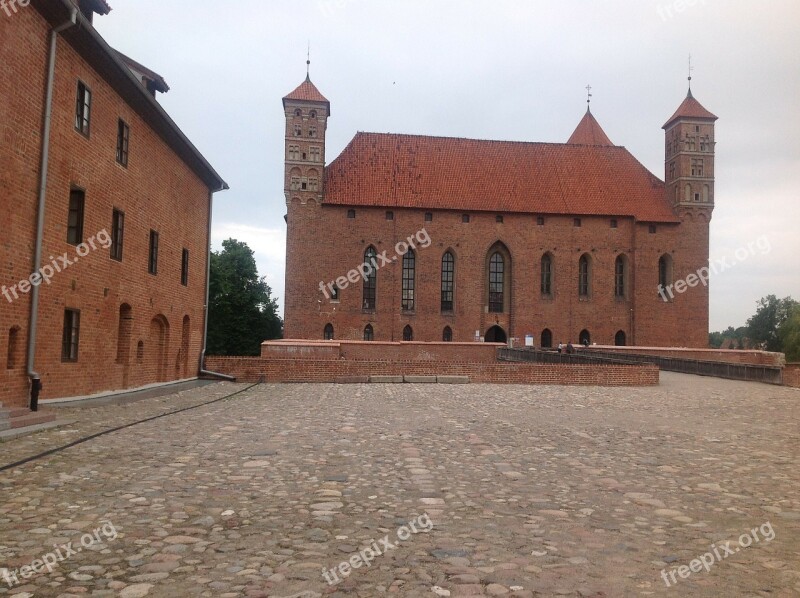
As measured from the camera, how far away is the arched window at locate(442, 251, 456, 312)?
4328 cm

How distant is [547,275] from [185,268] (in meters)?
28.7

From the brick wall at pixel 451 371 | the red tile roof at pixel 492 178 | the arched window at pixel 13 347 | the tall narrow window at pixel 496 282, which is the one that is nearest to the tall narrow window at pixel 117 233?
the arched window at pixel 13 347

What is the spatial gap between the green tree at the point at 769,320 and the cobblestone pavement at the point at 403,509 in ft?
259

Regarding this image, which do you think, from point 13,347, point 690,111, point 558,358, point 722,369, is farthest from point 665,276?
point 13,347

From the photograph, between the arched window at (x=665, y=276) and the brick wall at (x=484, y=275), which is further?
the arched window at (x=665, y=276)

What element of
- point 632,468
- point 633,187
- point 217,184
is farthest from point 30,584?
point 633,187

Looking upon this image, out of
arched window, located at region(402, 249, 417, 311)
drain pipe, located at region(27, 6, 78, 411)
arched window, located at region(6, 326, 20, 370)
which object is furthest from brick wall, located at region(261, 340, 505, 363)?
arched window, located at region(6, 326, 20, 370)

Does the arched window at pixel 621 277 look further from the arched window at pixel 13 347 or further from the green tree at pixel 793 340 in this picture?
the arched window at pixel 13 347

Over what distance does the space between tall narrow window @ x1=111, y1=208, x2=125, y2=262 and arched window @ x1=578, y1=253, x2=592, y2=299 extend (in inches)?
1342

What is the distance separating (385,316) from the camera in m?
42.1

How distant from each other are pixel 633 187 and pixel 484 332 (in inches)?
585

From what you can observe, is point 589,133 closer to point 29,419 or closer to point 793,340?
point 793,340

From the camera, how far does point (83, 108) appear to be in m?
13.0

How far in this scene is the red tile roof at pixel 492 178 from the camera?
4359 cm
